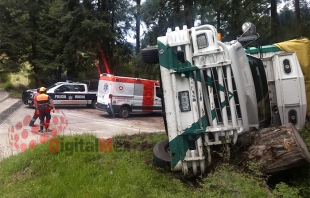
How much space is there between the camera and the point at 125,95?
16.0 meters

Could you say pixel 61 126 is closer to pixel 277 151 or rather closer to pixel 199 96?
pixel 199 96

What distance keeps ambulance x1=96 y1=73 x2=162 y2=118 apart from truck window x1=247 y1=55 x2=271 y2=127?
33.3 feet

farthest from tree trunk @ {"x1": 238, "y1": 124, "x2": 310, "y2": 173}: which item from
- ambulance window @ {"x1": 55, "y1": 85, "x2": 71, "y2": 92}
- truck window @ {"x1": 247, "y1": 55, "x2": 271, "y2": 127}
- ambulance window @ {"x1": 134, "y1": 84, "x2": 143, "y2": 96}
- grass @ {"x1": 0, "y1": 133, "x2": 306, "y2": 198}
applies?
ambulance window @ {"x1": 55, "y1": 85, "x2": 71, "y2": 92}

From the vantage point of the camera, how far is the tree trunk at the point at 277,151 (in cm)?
391

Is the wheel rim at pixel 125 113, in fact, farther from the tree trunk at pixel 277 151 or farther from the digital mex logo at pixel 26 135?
the tree trunk at pixel 277 151

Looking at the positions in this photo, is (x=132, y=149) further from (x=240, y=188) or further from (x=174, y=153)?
(x=240, y=188)

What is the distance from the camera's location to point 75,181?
458cm

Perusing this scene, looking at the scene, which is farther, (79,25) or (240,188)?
(79,25)

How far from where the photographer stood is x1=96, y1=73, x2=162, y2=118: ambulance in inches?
615

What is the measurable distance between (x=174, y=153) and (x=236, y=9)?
10.2 meters

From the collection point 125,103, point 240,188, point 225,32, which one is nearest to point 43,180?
point 240,188

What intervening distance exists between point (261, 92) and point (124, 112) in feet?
38.0

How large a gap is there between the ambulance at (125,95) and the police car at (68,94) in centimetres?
319

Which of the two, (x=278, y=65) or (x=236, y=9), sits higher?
(x=236, y=9)
